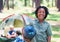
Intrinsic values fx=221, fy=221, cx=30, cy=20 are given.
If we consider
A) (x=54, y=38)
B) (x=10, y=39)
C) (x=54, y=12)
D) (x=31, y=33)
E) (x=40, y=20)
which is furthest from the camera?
(x=54, y=12)

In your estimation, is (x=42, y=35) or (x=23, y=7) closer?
(x=42, y=35)

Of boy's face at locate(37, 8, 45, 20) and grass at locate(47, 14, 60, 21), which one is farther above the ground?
boy's face at locate(37, 8, 45, 20)

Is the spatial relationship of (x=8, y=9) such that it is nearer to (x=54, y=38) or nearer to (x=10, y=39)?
(x=54, y=38)

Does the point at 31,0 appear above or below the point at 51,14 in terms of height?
above

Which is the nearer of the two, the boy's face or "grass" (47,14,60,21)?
the boy's face

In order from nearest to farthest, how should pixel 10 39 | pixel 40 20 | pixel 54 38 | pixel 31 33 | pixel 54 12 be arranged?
pixel 31 33
pixel 10 39
pixel 40 20
pixel 54 38
pixel 54 12

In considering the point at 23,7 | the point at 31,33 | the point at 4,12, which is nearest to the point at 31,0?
the point at 23,7

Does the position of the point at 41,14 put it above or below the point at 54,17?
above

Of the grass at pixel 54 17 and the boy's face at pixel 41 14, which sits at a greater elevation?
the boy's face at pixel 41 14

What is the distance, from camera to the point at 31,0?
5289 millimetres

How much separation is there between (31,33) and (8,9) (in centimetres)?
351

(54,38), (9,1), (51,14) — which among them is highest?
(9,1)

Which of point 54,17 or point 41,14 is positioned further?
point 54,17

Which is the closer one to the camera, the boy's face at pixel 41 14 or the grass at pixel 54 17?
the boy's face at pixel 41 14
